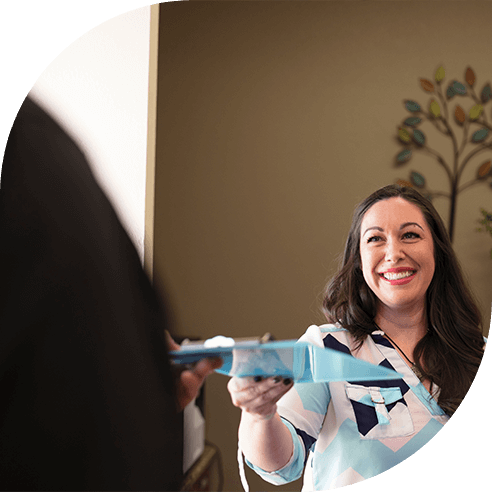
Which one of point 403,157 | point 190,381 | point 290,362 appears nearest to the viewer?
point 190,381

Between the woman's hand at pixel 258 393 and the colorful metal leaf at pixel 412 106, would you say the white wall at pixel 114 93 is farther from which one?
the colorful metal leaf at pixel 412 106

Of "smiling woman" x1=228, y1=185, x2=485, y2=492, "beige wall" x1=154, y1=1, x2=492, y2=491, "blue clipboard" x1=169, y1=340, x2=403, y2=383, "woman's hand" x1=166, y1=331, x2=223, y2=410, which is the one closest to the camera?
"woman's hand" x1=166, y1=331, x2=223, y2=410

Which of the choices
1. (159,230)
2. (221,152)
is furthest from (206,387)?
(221,152)

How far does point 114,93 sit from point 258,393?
2.10ft

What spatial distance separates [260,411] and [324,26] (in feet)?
2.38

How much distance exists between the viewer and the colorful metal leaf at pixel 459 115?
874 mm

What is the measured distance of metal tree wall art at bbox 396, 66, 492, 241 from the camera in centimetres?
84

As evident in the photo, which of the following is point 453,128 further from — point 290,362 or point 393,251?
point 290,362

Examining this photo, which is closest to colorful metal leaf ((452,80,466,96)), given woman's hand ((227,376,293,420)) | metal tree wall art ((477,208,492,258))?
metal tree wall art ((477,208,492,258))

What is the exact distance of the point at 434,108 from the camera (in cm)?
87

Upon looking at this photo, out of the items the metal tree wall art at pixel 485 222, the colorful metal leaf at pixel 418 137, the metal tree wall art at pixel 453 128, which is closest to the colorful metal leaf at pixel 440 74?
the metal tree wall art at pixel 453 128

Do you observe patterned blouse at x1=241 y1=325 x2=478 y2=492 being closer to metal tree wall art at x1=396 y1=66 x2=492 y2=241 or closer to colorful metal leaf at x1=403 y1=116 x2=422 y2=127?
metal tree wall art at x1=396 y1=66 x2=492 y2=241

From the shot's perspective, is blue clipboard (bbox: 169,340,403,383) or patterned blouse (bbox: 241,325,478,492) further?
patterned blouse (bbox: 241,325,478,492)

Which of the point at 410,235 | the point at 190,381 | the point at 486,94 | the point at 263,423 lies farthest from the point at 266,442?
the point at 486,94
